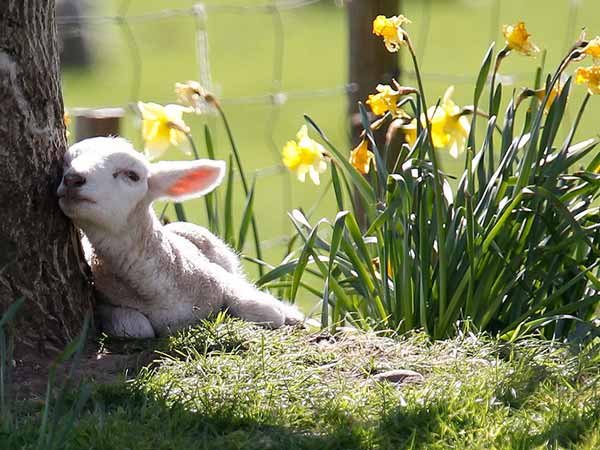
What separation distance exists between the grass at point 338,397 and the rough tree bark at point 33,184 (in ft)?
1.15

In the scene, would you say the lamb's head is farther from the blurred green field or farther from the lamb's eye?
the blurred green field

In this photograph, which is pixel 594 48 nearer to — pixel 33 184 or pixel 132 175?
pixel 132 175

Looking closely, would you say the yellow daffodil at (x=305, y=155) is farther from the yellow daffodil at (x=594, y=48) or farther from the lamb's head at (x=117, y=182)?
the yellow daffodil at (x=594, y=48)

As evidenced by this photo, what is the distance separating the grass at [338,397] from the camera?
3.14 metres

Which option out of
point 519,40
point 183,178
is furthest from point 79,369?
point 519,40

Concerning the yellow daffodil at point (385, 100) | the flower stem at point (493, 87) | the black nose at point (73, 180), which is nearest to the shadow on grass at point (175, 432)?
the black nose at point (73, 180)

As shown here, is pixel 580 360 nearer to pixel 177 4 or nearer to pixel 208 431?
pixel 208 431

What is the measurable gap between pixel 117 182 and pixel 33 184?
26 centimetres

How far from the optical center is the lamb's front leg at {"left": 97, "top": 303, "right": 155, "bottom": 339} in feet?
12.7

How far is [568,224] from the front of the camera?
4.15m

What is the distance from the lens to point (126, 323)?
12.7 feet

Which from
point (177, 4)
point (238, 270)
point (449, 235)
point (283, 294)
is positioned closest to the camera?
point (449, 235)

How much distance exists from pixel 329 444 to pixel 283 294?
6.30 ft

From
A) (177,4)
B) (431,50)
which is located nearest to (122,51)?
(177,4)
